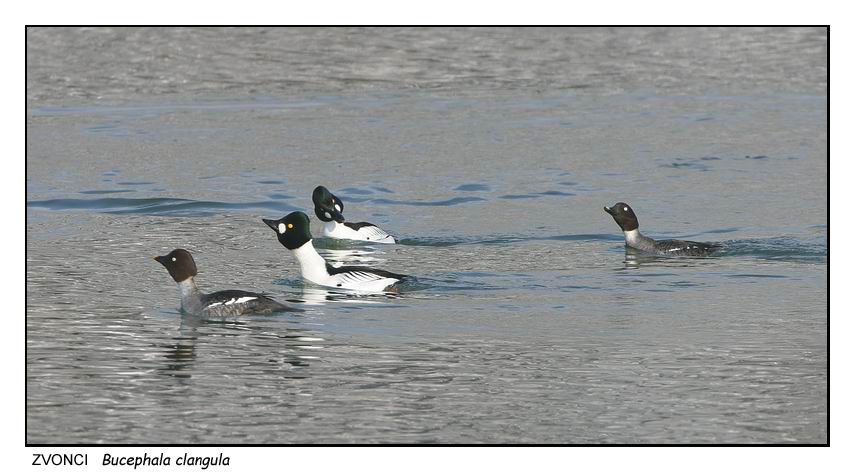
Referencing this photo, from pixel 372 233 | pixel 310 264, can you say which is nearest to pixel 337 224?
pixel 372 233

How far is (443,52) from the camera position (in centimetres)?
3506

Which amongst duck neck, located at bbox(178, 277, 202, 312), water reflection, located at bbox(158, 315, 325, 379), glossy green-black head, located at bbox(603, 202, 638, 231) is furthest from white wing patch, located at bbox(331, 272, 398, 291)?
glossy green-black head, located at bbox(603, 202, 638, 231)

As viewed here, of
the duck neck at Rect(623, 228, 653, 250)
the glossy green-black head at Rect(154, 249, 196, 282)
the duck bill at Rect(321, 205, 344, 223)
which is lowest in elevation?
the glossy green-black head at Rect(154, 249, 196, 282)

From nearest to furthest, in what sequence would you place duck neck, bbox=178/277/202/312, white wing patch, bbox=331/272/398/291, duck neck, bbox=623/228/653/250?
duck neck, bbox=178/277/202/312
white wing patch, bbox=331/272/398/291
duck neck, bbox=623/228/653/250

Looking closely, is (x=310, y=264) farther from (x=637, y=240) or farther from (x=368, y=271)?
(x=637, y=240)

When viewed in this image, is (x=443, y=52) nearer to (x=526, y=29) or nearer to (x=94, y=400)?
(x=526, y=29)

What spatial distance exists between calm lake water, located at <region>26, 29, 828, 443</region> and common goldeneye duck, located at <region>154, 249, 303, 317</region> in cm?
17

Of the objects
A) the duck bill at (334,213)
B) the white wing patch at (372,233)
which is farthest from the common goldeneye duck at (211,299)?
the duck bill at (334,213)

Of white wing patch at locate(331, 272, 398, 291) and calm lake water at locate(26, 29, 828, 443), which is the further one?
white wing patch at locate(331, 272, 398, 291)

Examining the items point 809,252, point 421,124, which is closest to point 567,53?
point 421,124

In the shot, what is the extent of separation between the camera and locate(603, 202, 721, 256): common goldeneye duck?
17.5 metres

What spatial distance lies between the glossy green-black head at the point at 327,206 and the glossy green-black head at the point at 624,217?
3.41m

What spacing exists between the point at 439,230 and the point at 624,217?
97.7 inches

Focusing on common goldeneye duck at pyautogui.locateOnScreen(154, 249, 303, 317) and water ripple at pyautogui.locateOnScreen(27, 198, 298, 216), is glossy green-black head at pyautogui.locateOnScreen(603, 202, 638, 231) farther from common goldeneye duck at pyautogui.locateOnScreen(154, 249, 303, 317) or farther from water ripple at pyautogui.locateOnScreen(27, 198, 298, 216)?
common goldeneye duck at pyautogui.locateOnScreen(154, 249, 303, 317)
